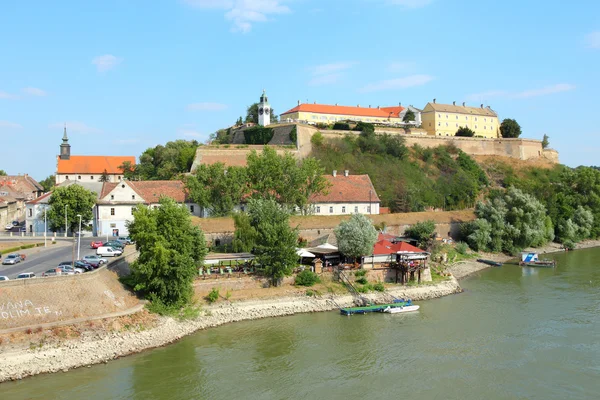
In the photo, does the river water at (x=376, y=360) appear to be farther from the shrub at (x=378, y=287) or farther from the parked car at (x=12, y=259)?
the parked car at (x=12, y=259)

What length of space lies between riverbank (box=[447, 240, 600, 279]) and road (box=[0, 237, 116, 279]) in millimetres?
24490

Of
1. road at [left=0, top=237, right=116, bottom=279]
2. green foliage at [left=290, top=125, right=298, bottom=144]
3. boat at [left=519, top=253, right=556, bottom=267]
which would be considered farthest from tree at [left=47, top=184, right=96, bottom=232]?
boat at [left=519, top=253, right=556, bottom=267]

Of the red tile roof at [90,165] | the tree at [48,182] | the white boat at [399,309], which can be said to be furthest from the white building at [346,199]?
the tree at [48,182]

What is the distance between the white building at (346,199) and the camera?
42875mm

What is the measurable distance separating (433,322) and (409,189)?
25042 mm

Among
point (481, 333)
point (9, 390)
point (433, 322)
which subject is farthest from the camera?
point (433, 322)

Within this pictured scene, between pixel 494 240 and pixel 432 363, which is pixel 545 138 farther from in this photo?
pixel 432 363

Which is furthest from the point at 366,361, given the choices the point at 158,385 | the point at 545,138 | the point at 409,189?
the point at 545,138

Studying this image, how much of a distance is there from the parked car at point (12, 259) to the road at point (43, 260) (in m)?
0.26

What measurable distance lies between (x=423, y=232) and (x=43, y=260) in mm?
26047

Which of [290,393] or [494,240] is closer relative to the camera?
[290,393]

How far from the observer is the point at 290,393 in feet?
57.5

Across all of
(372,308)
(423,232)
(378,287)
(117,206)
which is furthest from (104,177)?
(372,308)

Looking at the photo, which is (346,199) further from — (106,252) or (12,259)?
(12,259)
